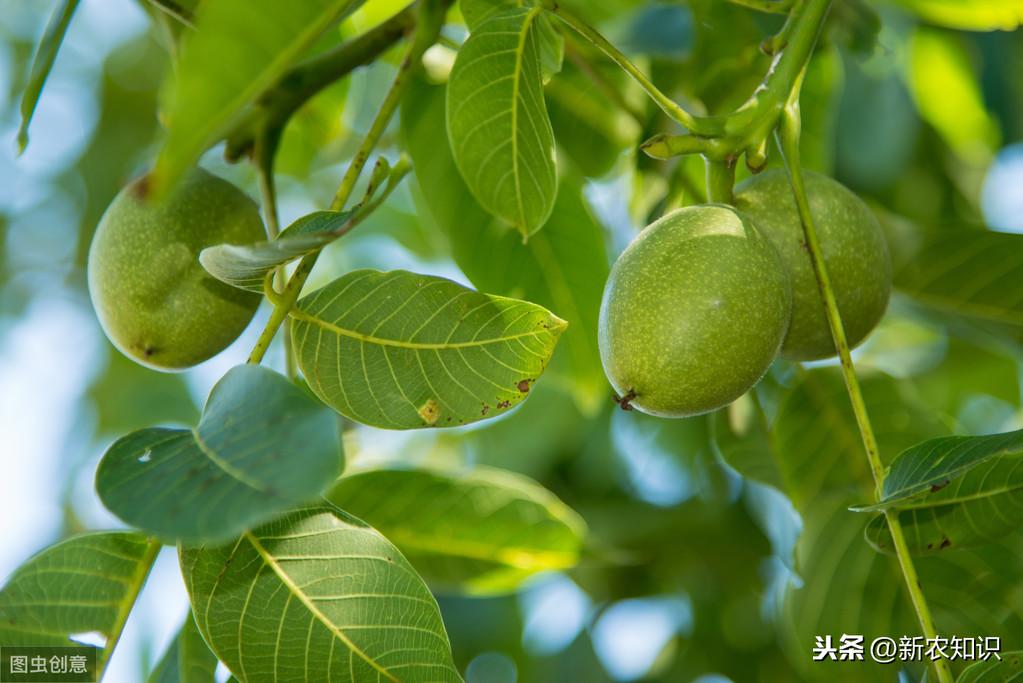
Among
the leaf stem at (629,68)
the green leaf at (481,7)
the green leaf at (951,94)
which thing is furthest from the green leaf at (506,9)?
the green leaf at (951,94)

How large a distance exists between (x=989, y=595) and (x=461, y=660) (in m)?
0.96

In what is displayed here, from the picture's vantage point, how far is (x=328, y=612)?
0.94 metres

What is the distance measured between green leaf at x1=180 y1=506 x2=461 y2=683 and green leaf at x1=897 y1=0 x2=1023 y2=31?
1.18 meters

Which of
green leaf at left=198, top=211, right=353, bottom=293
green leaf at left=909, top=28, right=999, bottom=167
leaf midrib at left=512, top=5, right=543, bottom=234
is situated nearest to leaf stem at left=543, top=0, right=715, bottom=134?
leaf midrib at left=512, top=5, right=543, bottom=234

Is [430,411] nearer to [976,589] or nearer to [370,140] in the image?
[370,140]

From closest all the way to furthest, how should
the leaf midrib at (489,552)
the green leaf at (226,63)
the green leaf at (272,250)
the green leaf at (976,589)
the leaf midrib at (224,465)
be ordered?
the green leaf at (226,63), the leaf midrib at (224,465), the green leaf at (272,250), the green leaf at (976,589), the leaf midrib at (489,552)

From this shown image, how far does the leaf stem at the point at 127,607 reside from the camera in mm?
979

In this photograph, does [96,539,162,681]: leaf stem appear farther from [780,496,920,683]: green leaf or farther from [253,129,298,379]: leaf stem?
[780,496,920,683]: green leaf

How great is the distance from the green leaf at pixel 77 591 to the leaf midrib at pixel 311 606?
0.12 metres

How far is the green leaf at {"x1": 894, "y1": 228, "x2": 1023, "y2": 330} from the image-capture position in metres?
1.32

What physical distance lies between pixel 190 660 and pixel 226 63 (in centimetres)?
66

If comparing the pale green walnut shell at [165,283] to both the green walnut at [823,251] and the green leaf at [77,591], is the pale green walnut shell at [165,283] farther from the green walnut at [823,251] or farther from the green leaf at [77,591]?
the green walnut at [823,251]

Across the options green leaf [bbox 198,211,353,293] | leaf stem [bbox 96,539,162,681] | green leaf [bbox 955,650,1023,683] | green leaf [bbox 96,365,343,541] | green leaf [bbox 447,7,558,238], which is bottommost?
green leaf [bbox 955,650,1023,683]

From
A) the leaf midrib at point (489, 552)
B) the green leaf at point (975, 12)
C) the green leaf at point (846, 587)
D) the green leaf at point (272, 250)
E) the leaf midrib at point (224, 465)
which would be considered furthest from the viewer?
the green leaf at point (975, 12)
